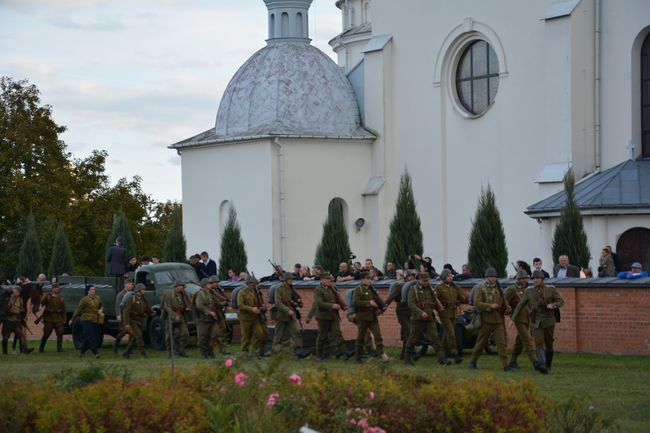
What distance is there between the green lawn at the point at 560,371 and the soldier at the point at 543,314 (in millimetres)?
389

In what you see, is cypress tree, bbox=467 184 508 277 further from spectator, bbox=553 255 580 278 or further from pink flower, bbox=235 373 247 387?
pink flower, bbox=235 373 247 387

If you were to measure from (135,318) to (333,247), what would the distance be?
1279cm

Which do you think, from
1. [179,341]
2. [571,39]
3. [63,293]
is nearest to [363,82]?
[571,39]

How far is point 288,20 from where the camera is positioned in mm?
47188

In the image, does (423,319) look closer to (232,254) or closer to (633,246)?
(633,246)

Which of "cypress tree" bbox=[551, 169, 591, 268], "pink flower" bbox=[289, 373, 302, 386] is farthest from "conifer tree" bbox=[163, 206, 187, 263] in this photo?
"pink flower" bbox=[289, 373, 302, 386]

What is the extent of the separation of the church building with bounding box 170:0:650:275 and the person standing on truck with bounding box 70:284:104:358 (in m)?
12.4

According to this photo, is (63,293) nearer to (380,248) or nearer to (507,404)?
(380,248)

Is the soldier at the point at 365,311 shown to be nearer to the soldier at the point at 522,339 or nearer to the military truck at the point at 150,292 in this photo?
the soldier at the point at 522,339

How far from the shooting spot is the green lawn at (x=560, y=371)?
661 inches

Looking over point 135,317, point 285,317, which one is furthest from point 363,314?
point 135,317

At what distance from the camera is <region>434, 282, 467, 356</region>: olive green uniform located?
953 inches

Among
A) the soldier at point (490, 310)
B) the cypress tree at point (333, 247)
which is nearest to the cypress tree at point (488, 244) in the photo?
the cypress tree at point (333, 247)

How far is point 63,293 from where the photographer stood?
3303 centimetres
